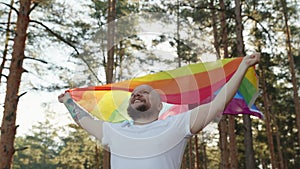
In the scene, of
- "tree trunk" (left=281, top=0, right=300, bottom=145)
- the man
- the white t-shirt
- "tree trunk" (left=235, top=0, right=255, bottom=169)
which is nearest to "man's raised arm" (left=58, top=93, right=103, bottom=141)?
the man

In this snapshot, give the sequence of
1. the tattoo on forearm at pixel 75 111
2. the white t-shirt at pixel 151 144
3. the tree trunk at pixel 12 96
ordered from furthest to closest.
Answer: the tree trunk at pixel 12 96, the tattoo on forearm at pixel 75 111, the white t-shirt at pixel 151 144

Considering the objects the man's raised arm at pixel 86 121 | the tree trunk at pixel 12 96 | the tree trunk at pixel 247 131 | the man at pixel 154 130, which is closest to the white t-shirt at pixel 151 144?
the man at pixel 154 130

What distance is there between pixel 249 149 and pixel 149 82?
682 cm

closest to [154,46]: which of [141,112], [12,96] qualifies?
[141,112]

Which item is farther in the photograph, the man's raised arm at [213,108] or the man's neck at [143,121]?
the man's neck at [143,121]

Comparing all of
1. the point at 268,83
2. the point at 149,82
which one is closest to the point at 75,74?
the point at 149,82

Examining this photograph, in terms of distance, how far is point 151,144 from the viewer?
1.85 metres

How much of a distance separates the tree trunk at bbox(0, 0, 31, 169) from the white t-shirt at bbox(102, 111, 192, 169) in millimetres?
4554

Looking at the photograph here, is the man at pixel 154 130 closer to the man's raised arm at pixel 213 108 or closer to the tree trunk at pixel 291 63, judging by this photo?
the man's raised arm at pixel 213 108

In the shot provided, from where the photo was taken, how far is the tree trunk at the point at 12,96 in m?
5.98

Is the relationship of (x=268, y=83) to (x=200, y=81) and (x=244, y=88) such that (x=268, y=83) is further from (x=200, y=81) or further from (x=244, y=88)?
(x=200, y=81)

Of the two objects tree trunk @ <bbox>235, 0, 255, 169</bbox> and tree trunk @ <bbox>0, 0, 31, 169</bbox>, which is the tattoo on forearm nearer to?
tree trunk @ <bbox>0, 0, 31, 169</bbox>

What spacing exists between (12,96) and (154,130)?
192 inches

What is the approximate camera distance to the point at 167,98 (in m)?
2.55
